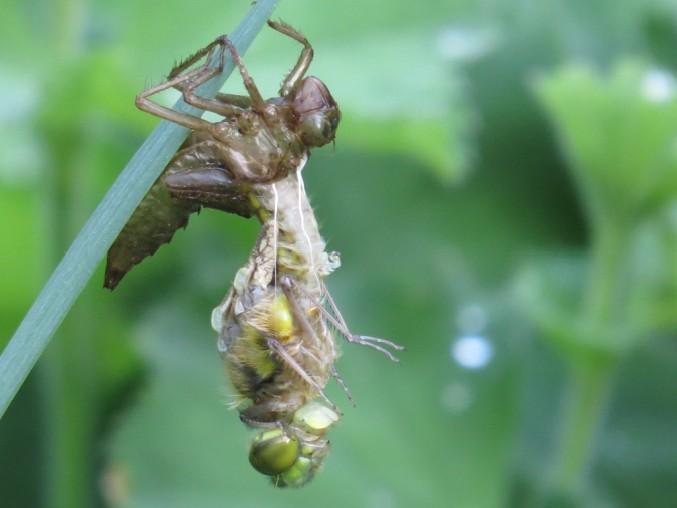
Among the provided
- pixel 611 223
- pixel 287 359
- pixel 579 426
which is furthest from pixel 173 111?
pixel 579 426

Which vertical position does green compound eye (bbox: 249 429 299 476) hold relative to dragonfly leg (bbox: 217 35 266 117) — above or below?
below

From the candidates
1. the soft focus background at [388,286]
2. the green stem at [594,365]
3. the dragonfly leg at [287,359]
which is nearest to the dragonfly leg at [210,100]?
the dragonfly leg at [287,359]

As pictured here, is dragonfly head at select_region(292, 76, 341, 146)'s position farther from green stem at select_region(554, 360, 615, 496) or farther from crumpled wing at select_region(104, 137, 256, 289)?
green stem at select_region(554, 360, 615, 496)

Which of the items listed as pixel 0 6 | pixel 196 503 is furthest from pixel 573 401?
pixel 0 6

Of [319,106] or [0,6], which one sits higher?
[319,106]

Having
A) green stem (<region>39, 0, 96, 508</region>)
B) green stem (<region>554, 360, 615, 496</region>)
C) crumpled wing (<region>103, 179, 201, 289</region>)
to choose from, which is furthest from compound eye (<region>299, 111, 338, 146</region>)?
green stem (<region>554, 360, 615, 496</region>)

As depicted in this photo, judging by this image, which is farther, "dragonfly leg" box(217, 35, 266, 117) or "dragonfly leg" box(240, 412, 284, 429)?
"dragonfly leg" box(240, 412, 284, 429)

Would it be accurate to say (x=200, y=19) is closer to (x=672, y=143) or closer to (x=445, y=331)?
(x=445, y=331)
